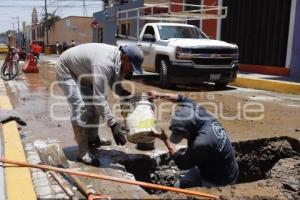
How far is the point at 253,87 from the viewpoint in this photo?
13570mm

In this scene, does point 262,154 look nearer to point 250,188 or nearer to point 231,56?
point 250,188

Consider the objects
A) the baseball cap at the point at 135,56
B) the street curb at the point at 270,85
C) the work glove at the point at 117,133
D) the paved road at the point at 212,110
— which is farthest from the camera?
the street curb at the point at 270,85

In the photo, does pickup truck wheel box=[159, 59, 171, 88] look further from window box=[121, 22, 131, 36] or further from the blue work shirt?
the blue work shirt

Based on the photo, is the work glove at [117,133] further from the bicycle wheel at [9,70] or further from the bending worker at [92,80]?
the bicycle wheel at [9,70]

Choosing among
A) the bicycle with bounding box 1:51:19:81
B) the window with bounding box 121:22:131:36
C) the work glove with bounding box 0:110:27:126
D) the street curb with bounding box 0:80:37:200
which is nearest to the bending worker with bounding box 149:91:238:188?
the street curb with bounding box 0:80:37:200

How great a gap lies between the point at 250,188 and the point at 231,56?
781cm

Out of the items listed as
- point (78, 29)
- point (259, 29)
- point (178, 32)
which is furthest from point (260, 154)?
point (78, 29)

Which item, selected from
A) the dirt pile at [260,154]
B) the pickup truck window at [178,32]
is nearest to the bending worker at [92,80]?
the dirt pile at [260,154]

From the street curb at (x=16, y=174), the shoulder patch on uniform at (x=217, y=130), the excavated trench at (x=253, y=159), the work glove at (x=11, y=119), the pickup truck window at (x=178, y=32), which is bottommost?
the excavated trench at (x=253, y=159)

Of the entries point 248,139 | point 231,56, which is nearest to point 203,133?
point 248,139

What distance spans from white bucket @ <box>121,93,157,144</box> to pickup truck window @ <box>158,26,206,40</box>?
27.4 feet

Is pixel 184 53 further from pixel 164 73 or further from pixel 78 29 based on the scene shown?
pixel 78 29

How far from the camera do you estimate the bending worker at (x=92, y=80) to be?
169 inches

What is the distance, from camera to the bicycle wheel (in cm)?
1410
